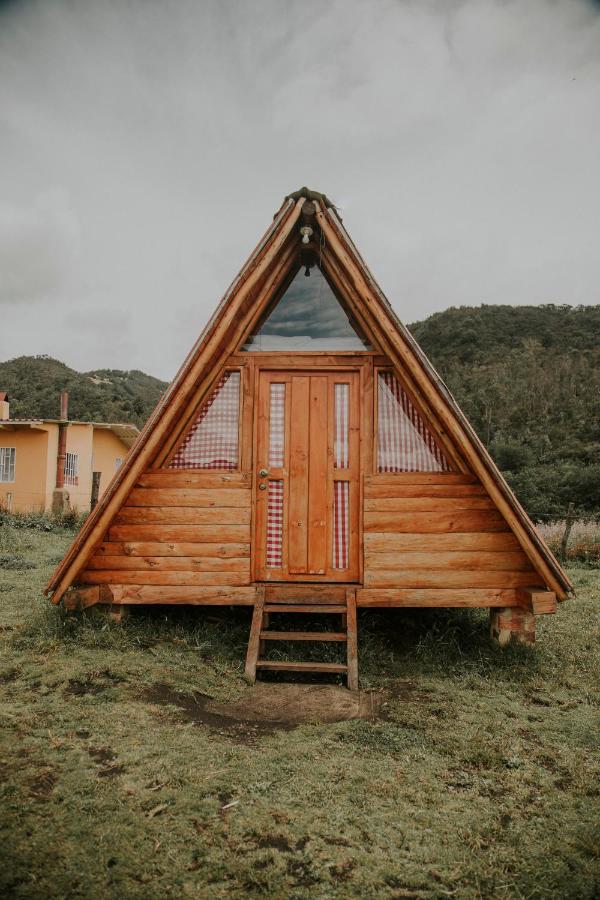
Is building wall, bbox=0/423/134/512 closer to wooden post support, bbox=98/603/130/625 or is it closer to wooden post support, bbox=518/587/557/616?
wooden post support, bbox=98/603/130/625

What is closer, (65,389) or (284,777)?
(284,777)

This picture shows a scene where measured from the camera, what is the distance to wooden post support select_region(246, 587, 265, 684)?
484 centimetres

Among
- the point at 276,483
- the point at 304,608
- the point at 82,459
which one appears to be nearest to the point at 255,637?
the point at 304,608

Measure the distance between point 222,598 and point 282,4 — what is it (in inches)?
379

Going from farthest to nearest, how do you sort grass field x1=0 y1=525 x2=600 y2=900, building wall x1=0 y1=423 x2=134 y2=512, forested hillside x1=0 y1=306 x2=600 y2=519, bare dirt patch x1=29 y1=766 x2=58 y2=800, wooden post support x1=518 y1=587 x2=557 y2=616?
forested hillside x1=0 y1=306 x2=600 y2=519 → building wall x1=0 y1=423 x2=134 y2=512 → wooden post support x1=518 y1=587 x2=557 y2=616 → bare dirt patch x1=29 y1=766 x2=58 y2=800 → grass field x1=0 y1=525 x2=600 y2=900

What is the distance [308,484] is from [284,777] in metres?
2.97

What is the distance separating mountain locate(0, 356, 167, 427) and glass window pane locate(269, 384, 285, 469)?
29.4 meters

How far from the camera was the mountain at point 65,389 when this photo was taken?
126ft

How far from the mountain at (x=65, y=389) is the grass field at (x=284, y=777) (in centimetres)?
3058

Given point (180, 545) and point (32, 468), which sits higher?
point (32, 468)

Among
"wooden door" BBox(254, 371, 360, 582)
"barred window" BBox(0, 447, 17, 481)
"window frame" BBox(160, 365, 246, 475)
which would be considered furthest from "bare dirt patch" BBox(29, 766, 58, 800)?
"barred window" BBox(0, 447, 17, 481)

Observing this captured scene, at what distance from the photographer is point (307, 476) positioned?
18.7 ft

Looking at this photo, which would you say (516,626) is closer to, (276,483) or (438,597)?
(438,597)

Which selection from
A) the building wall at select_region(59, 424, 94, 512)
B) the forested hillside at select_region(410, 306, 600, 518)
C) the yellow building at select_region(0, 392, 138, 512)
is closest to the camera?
the yellow building at select_region(0, 392, 138, 512)
